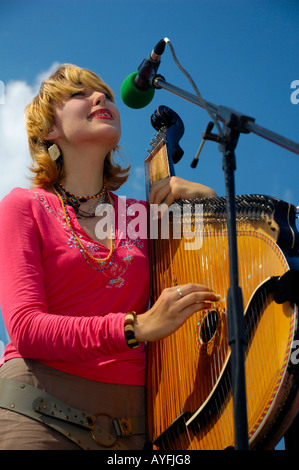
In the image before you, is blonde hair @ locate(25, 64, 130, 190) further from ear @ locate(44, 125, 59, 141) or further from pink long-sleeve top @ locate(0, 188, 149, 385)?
pink long-sleeve top @ locate(0, 188, 149, 385)

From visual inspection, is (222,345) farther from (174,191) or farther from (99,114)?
(99,114)

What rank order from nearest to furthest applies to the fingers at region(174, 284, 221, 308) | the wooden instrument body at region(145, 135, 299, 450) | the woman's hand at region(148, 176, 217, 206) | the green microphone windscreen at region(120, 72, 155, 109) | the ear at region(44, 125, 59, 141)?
the wooden instrument body at region(145, 135, 299, 450), the fingers at region(174, 284, 221, 308), the green microphone windscreen at region(120, 72, 155, 109), the woman's hand at region(148, 176, 217, 206), the ear at region(44, 125, 59, 141)

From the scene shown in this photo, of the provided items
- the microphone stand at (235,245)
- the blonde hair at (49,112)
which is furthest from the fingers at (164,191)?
the microphone stand at (235,245)

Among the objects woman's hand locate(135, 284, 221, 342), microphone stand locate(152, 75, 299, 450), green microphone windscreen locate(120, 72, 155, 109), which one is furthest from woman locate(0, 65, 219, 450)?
microphone stand locate(152, 75, 299, 450)

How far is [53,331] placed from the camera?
6.01 feet

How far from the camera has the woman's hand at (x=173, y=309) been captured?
1732 millimetres

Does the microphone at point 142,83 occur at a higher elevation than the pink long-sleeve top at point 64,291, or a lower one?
higher

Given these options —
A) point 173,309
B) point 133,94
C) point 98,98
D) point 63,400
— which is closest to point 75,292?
point 63,400

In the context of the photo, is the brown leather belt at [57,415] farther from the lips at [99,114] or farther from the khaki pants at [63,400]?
the lips at [99,114]

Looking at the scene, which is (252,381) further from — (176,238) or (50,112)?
(50,112)

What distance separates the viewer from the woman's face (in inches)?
93.0

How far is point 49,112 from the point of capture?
8.23 feet

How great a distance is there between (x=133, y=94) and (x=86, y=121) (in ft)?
1.24

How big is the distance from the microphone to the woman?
0.29 meters
